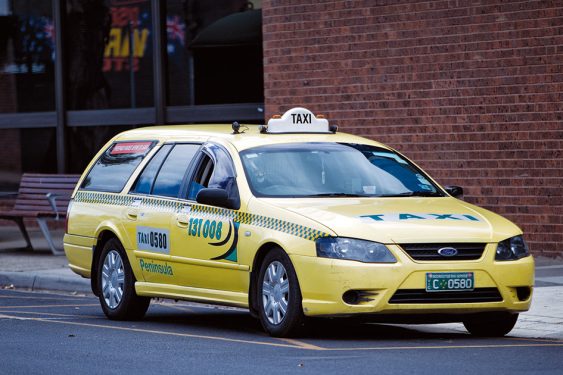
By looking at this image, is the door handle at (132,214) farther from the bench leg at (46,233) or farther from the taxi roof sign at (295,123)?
the bench leg at (46,233)

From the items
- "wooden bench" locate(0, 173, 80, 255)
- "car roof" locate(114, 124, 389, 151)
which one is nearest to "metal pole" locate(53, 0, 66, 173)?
"wooden bench" locate(0, 173, 80, 255)

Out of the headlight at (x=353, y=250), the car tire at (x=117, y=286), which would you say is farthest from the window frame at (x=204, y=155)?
the headlight at (x=353, y=250)

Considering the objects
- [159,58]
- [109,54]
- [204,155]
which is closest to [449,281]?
[204,155]

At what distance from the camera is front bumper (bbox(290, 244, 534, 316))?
372 inches

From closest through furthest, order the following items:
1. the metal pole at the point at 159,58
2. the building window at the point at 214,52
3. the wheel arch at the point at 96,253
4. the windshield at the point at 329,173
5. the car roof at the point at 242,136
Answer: the windshield at the point at 329,173, the car roof at the point at 242,136, the wheel arch at the point at 96,253, the building window at the point at 214,52, the metal pole at the point at 159,58

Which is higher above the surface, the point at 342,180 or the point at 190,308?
the point at 342,180

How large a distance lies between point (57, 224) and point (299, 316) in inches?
514

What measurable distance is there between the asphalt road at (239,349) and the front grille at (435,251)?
0.59m

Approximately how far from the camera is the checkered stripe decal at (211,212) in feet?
32.0

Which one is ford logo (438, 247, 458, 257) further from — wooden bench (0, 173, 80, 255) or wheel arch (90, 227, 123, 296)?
wooden bench (0, 173, 80, 255)

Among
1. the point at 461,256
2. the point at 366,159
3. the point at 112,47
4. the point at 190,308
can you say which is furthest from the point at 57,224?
the point at 461,256

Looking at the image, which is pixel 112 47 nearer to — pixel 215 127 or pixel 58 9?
pixel 58 9

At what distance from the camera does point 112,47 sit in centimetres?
2170

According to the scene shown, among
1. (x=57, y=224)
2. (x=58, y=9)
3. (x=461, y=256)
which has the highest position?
(x=58, y=9)
